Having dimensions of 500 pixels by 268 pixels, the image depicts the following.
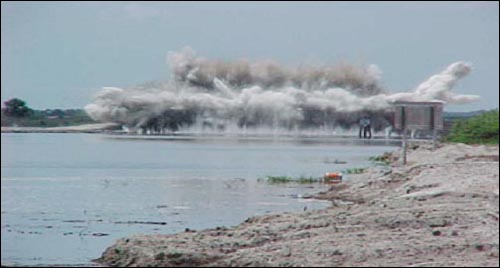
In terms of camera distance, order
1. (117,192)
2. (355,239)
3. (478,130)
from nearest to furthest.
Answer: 1. (355,239)
2. (117,192)
3. (478,130)

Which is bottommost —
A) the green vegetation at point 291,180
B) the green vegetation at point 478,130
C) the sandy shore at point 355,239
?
the green vegetation at point 291,180

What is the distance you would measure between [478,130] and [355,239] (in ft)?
118

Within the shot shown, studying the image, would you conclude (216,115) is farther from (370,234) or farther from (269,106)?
(370,234)

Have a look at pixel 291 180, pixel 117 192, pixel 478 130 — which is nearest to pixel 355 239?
pixel 117 192

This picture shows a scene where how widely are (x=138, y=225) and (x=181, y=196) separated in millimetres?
7740

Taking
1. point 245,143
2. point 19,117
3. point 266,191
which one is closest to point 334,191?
point 266,191

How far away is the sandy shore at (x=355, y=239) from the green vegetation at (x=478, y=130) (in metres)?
29.0

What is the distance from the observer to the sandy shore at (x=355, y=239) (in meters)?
13.0

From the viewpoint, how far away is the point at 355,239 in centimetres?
1393

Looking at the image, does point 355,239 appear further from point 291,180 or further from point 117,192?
point 291,180

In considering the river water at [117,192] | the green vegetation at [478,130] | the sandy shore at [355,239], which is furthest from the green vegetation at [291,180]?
the sandy shore at [355,239]

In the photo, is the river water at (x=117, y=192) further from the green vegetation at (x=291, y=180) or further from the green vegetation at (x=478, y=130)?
the green vegetation at (x=478, y=130)

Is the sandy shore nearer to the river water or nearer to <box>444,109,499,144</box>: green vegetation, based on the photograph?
the river water

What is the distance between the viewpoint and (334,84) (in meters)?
74.5
